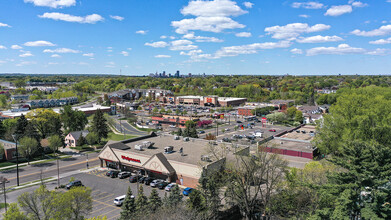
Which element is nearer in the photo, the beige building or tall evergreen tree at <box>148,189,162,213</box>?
tall evergreen tree at <box>148,189,162,213</box>

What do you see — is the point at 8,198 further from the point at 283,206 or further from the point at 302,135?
the point at 302,135

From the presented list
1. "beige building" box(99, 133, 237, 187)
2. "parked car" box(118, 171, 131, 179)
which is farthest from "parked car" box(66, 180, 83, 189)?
"beige building" box(99, 133, 237, 187)

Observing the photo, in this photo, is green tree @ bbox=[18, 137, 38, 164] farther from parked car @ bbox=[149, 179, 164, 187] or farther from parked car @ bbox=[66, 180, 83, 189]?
parked car @ bbox=[149, 179, 164, 187]

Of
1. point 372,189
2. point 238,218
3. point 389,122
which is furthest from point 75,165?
point 389,122

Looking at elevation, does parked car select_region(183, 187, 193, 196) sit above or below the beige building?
below

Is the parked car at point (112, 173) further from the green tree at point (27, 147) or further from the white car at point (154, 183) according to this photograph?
the green tree at point (27, 147)

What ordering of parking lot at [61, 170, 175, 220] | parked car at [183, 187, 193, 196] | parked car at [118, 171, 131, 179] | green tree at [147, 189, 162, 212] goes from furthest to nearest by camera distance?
parked car at [118, 171, 131, 179] → parked car at [183, 187, 193, 196] → parking lot at [61, 170, 175, 220] → green tree at [147, 189, 162, 212]

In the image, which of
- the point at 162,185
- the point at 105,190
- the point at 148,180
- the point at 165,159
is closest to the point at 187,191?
the point at 162,185
